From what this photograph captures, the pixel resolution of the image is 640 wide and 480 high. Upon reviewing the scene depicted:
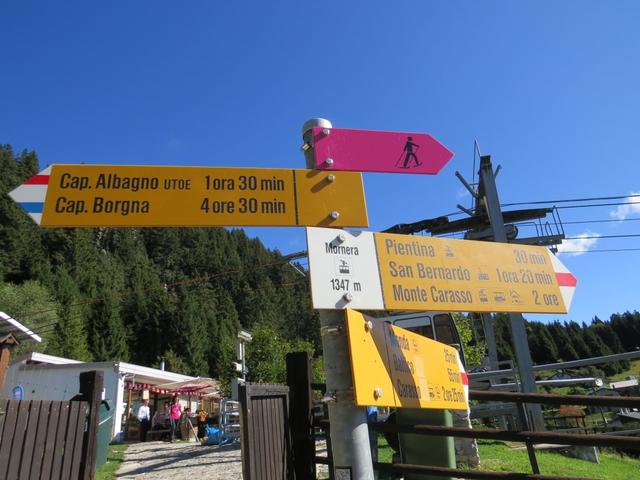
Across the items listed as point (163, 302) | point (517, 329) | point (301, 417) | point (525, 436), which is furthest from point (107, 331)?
point (525, 436)

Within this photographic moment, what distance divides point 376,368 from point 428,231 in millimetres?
20321

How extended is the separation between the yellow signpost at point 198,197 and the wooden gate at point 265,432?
47.1 inches

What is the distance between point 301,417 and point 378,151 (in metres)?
2.06

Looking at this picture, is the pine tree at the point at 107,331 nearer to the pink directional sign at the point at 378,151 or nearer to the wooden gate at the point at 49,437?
the wooden gate at the point at 49,437

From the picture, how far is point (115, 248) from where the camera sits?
9088 centimetres

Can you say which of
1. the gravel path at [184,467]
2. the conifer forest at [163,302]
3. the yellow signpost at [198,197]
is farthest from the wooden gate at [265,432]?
the conifer forest at [163,302]

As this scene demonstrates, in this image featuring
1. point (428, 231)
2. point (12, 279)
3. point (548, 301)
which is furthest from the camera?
point (12, 279)

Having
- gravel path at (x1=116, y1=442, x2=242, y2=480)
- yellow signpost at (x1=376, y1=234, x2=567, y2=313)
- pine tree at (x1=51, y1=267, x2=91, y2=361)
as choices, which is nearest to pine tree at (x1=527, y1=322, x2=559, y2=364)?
pine tree at (x1=51, y1=267, x2=91, y2=361)

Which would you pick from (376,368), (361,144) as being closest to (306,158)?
(361,144)

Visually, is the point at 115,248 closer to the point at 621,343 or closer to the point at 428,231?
the point at 428,231

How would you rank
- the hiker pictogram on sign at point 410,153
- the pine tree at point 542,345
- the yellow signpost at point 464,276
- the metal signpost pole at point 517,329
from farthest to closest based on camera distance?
1. the pine tree at point 542,345
2. the metal signpost pole at point 517,329
3. the hiker pictogram on sign at point 410,153
4. the yellow signpost at point 464,276

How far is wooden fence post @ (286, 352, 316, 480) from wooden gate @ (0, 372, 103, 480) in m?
1.72

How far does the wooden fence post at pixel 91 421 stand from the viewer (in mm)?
3633

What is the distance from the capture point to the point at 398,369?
2557 mm
